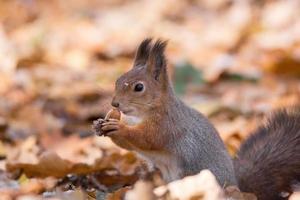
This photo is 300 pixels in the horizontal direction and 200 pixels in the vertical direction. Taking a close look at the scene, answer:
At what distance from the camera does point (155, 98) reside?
407 centimetres

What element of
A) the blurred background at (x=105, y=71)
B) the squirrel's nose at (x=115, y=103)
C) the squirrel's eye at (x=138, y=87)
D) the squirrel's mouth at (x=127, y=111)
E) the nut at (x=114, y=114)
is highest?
the blurred background at (x=105, y=71)

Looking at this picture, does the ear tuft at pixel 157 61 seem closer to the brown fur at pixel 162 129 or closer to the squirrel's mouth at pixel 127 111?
the brown fur at pixel 162 129

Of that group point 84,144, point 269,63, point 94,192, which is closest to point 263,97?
point 269,63

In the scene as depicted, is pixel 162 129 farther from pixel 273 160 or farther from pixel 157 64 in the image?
pixel 273 160

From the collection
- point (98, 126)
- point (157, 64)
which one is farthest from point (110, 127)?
point (157, 64)

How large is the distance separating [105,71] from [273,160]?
4211mm

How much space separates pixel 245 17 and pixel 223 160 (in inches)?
271

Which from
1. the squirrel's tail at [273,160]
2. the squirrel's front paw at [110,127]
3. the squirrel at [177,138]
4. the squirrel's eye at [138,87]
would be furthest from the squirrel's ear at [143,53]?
the squirrel's tail at [273,160]

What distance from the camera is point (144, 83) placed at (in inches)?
161

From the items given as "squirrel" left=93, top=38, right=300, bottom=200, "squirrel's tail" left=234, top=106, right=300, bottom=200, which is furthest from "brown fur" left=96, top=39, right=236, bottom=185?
"squirrel's tail" left=234, top=106, right=300, bottom=200

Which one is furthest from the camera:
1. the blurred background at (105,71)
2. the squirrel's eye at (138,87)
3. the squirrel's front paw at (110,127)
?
the blurred background at (105,71)

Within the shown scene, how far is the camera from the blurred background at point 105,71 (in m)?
4.50

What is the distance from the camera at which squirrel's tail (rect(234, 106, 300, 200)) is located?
13.5ft

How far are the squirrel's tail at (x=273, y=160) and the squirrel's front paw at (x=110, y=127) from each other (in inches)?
24.1
